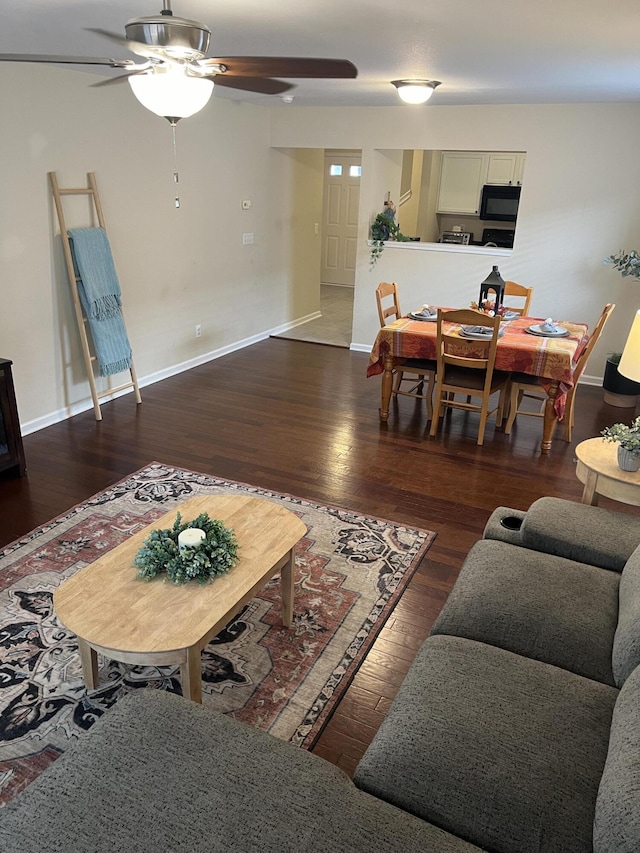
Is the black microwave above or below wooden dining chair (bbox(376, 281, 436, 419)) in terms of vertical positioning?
above

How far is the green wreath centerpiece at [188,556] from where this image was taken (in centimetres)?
227

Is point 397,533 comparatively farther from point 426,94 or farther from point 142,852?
point 426,94

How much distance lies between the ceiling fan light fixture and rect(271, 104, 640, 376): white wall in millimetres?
4558

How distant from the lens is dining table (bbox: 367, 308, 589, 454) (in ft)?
14.4

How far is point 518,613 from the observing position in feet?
6.93

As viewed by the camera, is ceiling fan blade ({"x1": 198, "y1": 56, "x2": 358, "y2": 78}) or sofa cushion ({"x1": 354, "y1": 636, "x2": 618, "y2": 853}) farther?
ceiling fan blade ({"x1": 198, "y1": 56, "x2": 358, "y2": 78})

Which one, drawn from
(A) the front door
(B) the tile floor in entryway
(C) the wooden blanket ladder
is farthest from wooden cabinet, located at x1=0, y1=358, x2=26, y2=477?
(A) the front door

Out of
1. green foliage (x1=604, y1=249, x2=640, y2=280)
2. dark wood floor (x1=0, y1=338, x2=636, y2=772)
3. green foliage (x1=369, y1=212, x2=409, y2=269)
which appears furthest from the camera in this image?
green foliage (x1=369, y1=212, x2=409, y2=269)

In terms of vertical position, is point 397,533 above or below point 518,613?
below

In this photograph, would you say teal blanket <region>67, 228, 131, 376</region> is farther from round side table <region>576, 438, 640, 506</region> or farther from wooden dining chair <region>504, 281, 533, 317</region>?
round side table <region>576, 438, 640, 506</region>

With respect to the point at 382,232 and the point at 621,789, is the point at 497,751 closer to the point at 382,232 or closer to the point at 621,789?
the point at 621,789

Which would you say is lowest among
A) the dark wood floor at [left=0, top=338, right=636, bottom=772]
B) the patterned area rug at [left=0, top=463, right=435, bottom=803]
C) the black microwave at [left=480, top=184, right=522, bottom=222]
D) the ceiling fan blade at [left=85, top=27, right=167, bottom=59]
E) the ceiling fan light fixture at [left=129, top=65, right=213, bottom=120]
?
the patterned area rug at [left=0, top=463, right=435, bottom=803]

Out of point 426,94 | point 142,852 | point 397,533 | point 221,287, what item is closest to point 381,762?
point 142,852

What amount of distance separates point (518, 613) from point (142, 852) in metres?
1.31
